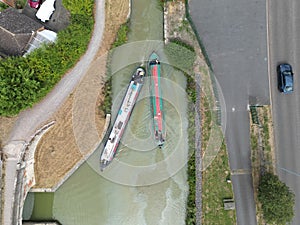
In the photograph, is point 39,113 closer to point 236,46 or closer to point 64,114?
point 64,114

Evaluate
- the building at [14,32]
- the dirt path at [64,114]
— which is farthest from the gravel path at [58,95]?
the building at [14,32]

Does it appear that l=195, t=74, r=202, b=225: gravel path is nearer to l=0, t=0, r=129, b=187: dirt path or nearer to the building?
l=0, t=0, r=129, b=187: dirt path

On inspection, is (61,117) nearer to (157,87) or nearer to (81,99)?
(81,99)

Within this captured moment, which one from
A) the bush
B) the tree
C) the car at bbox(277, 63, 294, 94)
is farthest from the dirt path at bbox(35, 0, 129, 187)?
the car at bbox(277, 63, 294, 94)

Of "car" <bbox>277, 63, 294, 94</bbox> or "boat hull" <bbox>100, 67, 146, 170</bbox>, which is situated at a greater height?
"car" <bbox>277, 63, 294, 94</bbox>

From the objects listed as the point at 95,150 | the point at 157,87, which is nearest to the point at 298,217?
the point at 157,87

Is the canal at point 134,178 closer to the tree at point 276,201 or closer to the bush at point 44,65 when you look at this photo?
the bush at point 44,65
